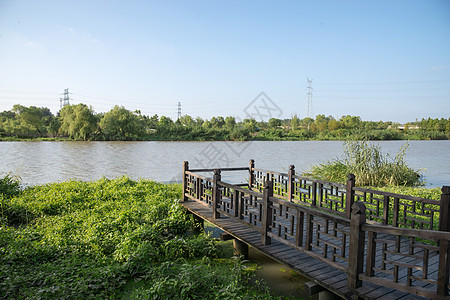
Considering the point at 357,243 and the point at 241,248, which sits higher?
the point at 357,243

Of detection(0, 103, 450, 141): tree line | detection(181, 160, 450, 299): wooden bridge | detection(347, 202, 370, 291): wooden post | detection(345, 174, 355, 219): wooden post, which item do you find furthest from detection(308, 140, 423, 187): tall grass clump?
detection(0, 103, 450, 141): tree line

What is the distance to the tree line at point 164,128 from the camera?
32.2 metres

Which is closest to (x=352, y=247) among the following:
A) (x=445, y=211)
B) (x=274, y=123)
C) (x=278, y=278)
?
(x=278, y=278)

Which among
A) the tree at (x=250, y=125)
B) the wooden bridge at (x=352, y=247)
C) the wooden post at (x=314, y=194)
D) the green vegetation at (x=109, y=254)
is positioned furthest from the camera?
the tree at (x=250, y=125)

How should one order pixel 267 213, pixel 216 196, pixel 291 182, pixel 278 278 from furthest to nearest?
pixel 291 182
pixel 216 196
pixel 278 278
pixel 267 213

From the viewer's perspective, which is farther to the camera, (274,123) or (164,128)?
(274,123)

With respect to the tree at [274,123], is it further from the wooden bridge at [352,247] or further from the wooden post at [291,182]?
the wooden bridge at [352,247]

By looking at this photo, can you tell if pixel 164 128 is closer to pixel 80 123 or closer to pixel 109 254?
pixel 80 123

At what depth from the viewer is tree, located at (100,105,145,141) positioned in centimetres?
3228

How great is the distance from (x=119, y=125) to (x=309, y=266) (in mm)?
32514

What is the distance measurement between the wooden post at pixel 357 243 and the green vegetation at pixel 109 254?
105 centimetres

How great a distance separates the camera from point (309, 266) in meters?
3.23

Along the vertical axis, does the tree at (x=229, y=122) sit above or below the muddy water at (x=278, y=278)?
above

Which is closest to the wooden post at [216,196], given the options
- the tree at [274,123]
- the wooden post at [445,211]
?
the wooden post at [445,211]
